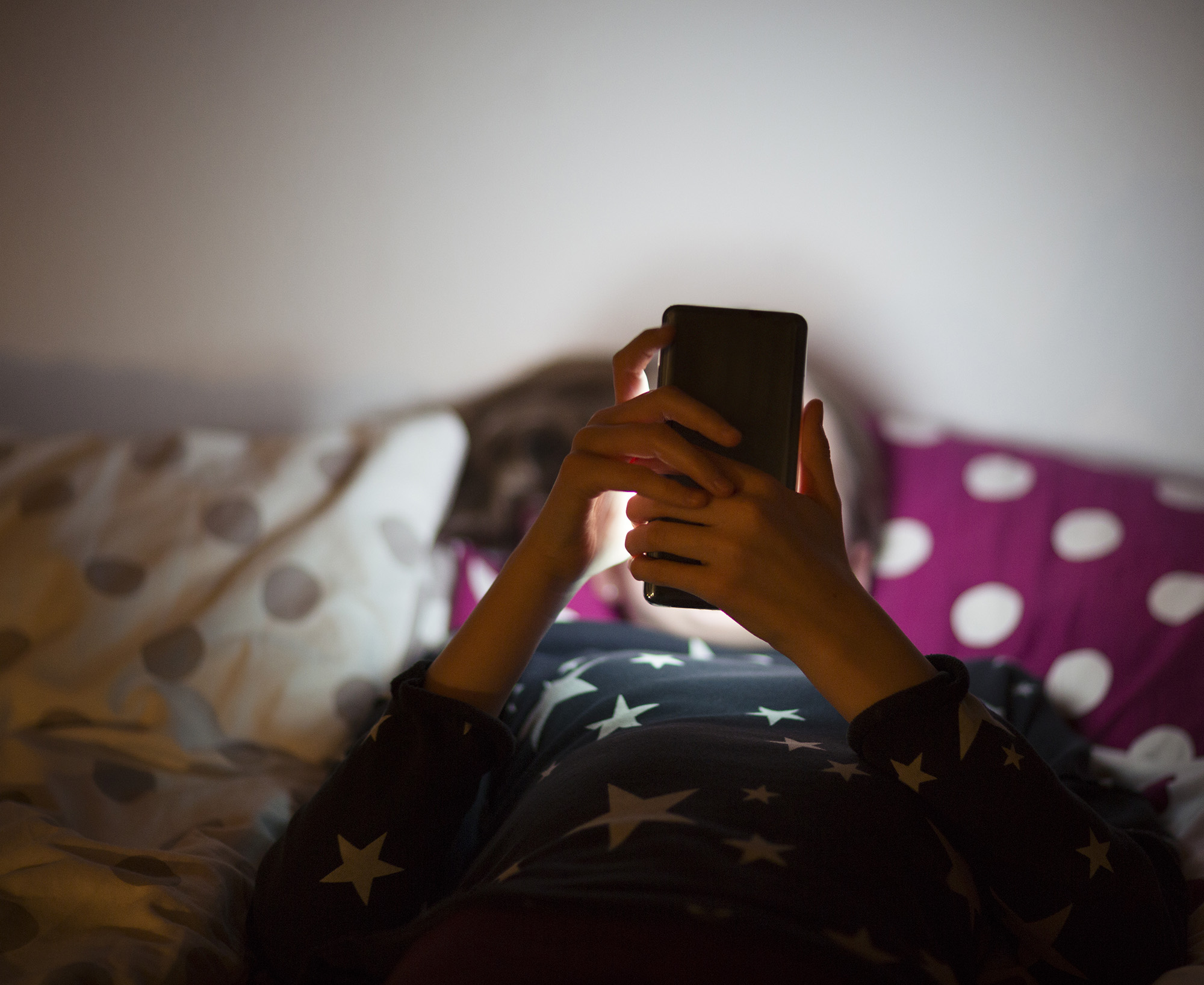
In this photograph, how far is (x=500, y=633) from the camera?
0.54 m

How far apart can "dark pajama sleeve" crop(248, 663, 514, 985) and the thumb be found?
25 cm

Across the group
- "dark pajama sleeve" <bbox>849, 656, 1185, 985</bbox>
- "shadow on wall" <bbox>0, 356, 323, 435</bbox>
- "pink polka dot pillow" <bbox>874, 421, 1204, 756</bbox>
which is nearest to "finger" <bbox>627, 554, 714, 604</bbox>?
"dark pajama sleeve" <bbox>849, 656, 1185, 985</bbox>

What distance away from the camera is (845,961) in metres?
0.35

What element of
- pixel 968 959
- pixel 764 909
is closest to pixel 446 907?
pixel 764 909

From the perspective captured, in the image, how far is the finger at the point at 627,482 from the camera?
19.3 inches

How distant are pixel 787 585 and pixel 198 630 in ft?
1.95

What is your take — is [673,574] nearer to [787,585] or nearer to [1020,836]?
[787,585]

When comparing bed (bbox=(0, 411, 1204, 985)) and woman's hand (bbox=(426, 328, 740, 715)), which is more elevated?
woman's hand (bbox=(426, 328, 740, 715))

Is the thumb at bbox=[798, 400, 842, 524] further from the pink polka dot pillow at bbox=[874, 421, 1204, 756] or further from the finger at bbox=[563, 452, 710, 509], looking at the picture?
the pink polka dot pillow at bbox=[874, 421, 1204, 756]

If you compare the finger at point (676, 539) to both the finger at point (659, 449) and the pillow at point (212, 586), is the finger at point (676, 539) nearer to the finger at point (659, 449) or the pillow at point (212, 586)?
the finger at point (659, 449)

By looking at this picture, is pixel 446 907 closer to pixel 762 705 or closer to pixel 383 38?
pixel 762 705

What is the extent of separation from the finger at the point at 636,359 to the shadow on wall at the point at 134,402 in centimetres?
67

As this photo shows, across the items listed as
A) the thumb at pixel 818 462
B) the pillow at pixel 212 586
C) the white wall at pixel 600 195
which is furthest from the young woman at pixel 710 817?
the white wall at pixel 600 195

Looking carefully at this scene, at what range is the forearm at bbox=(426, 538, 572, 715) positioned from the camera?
1.78 feet
